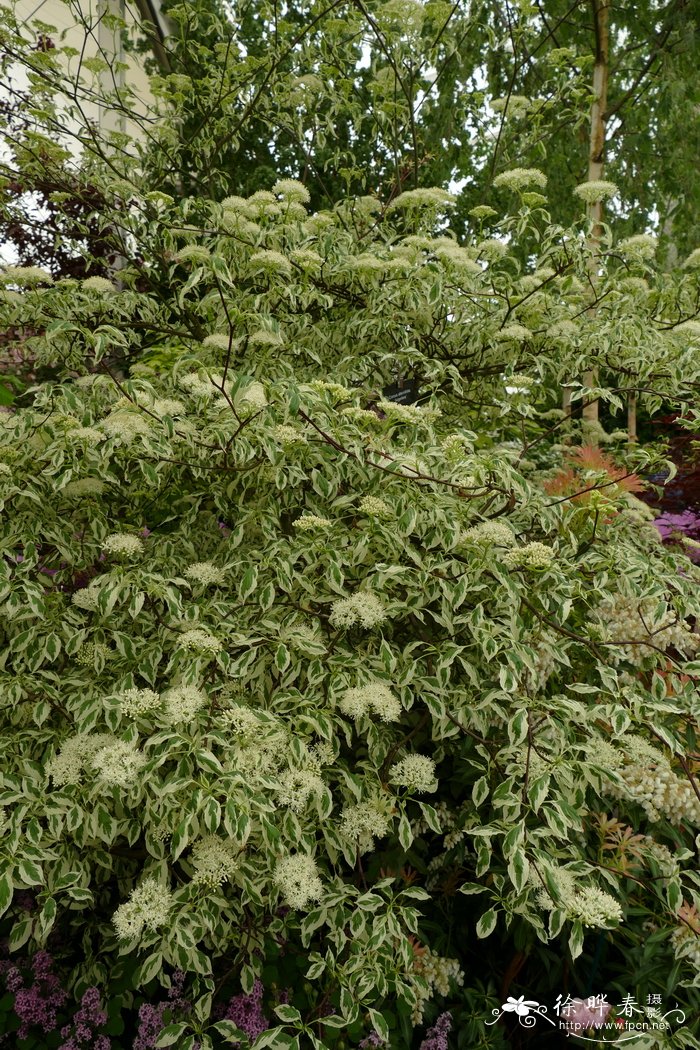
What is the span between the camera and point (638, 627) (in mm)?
1521

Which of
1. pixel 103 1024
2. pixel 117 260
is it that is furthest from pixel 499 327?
pixel 117 260

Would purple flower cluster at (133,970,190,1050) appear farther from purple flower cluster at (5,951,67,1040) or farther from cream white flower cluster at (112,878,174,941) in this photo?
cream white flower cluster at (112,878,174,941)

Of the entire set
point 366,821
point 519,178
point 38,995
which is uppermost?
point 519,178

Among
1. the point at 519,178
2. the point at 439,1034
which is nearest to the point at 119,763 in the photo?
→ the point at 439,1034

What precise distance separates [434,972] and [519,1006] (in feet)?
0.53

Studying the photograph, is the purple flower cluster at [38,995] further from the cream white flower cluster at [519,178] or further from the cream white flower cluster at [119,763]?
the cream white flower cluster at [519,178]

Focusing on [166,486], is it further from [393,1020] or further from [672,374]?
[672,374]

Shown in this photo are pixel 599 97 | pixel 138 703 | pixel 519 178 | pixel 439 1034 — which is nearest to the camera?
pixel 138 703

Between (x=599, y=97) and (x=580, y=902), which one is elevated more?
(x=599, y=97)

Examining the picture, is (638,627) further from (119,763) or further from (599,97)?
(599,97)

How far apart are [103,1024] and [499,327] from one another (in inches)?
71.8

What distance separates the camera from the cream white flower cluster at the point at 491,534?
1250 mm

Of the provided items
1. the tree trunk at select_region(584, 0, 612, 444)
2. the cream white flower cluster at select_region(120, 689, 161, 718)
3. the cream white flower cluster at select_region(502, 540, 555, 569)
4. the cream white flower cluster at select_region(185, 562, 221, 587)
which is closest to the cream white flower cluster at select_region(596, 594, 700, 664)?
the cream white flower cluster at select_region(502, 540, 555, 569)

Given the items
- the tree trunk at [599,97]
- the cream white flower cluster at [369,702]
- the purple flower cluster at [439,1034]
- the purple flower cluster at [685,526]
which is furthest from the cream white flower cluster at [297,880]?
the tree trunk at [599,97]
